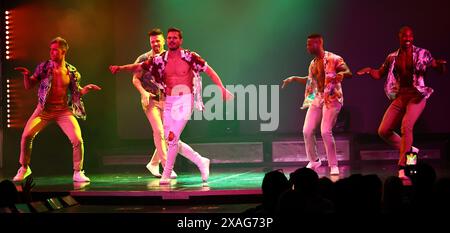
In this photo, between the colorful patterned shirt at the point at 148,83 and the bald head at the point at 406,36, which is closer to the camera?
the bald head at the point at 406,36

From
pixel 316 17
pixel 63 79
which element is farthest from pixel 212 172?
pixel 316 17

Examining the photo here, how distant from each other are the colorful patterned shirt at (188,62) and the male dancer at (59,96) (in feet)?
3.28

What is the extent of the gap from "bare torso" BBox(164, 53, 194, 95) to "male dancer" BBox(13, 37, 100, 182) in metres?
1.24

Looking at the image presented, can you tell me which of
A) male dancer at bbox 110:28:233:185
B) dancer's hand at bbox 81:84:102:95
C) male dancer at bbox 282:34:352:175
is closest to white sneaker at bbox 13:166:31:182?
dancer's hand at bbox 81:84:102:95

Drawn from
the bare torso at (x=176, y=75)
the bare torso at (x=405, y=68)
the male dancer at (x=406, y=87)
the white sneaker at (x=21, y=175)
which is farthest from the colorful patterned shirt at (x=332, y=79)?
the white sneaker at (x=21, y=175)

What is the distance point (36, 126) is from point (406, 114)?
495 centimetres

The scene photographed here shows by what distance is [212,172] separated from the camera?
10922 millimetres

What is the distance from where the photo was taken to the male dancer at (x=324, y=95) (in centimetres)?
962

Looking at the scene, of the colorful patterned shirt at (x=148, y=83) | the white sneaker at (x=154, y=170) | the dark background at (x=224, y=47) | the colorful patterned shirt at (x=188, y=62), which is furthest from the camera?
the dark background at (x=224, y=47)

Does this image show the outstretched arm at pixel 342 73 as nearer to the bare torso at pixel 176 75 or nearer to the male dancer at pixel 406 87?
the male dancer at pixel 406 87

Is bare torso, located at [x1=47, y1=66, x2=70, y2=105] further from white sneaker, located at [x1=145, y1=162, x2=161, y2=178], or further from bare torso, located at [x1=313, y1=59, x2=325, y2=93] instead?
bare torso, located at [x1=313, y1=59, x2=325, y2=93]

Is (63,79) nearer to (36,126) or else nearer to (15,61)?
(36,126)

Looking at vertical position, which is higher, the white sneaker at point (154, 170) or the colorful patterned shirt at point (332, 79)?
the colorful patterned shirt at point (332, 79)

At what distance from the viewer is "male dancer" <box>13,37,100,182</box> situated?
959 cm
